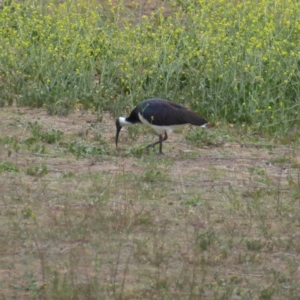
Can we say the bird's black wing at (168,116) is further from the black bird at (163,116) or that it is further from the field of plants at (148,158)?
the field of plants at (148,158)

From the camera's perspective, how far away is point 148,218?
714 centimetres

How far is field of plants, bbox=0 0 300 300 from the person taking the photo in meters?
6.08

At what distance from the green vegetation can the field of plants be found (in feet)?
0.09

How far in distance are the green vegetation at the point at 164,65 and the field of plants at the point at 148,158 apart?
28 millimetres

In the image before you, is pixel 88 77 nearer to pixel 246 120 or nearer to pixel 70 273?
pixel 246 120

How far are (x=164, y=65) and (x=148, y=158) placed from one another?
286cm

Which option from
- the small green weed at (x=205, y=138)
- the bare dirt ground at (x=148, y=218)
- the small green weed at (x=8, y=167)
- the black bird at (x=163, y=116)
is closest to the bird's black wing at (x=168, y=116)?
the black bird at (x=163, y=116)

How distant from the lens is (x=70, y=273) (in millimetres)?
5719

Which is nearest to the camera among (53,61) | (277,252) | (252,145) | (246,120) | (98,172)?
(277,252)

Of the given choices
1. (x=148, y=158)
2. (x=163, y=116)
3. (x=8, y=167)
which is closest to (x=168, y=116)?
(x=163, y=116)

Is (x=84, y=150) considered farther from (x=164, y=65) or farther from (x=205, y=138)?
(x=164, y=65)

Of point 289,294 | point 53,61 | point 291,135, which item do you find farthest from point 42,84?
point 289,294

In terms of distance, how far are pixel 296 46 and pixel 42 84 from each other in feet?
11.7

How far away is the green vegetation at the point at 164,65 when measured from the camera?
37.2 ft
